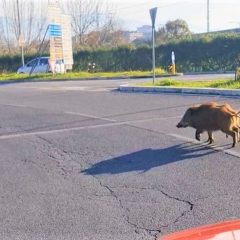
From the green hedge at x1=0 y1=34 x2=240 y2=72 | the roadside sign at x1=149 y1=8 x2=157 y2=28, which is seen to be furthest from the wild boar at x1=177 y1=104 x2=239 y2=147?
the green hedge at x1=0 y1=34 x2=240 y2=72

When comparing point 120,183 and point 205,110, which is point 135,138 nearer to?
point 205,110

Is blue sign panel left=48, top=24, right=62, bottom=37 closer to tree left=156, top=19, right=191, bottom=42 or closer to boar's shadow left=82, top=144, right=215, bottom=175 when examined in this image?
boar's shadow left=82, top=144, right=215, bottom=175

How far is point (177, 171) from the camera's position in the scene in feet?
19.5

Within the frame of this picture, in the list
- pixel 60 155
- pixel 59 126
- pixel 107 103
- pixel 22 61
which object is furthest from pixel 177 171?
pixel 22 61

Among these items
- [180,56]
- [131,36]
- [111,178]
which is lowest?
[111,178]

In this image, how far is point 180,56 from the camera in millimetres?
34938

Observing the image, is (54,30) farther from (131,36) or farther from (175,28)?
(131,36)

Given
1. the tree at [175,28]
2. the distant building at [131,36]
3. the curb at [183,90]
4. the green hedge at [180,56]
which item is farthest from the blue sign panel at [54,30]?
the distant building at [131,36]

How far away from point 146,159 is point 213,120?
1270 millimetres

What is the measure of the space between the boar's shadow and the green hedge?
2524cm

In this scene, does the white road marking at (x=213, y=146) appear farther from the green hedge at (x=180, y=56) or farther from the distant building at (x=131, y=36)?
the distant building at (x=131, y=36)

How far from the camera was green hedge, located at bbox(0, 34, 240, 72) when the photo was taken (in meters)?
33.1

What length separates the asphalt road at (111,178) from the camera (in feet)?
14.1

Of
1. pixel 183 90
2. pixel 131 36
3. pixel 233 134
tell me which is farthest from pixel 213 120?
pixel 131 36
